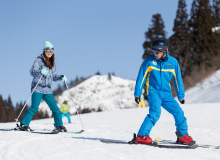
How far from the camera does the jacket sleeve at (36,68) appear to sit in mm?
6643

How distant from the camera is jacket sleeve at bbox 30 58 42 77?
21.8 feet

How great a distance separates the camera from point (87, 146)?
4375 millimetres

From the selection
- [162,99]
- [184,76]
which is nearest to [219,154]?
[162,99]

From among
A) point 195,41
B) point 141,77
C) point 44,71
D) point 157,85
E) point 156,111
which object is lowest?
point 156,111

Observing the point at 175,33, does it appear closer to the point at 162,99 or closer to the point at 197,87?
the point at 197,87

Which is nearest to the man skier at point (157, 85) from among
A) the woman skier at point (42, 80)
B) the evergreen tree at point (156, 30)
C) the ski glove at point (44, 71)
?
the ski glove at point (44, 71)

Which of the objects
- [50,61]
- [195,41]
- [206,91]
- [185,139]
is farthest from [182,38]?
[185,139]

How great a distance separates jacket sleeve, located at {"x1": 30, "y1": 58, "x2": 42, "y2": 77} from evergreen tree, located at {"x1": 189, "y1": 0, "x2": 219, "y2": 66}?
1254 inches

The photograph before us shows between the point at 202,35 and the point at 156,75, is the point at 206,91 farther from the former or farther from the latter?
the point at 156,75

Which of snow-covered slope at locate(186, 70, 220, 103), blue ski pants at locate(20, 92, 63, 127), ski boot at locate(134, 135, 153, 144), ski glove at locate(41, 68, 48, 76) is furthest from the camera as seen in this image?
snow-covered slope at locate(186, 70, 220, 103)

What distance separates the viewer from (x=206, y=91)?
27703mm

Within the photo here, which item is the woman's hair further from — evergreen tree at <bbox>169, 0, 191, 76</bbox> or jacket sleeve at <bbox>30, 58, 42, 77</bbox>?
evergreen tree at <bbox>169, 0, 191, 76</bbox>

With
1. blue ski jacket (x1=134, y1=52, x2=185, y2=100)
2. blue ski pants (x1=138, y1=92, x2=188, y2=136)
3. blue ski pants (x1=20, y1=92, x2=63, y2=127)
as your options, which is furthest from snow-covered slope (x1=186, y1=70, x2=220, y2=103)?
blue ski jacket (x1=134, y1=52, x2=185, y2=100)

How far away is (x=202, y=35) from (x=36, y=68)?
32928 mm
